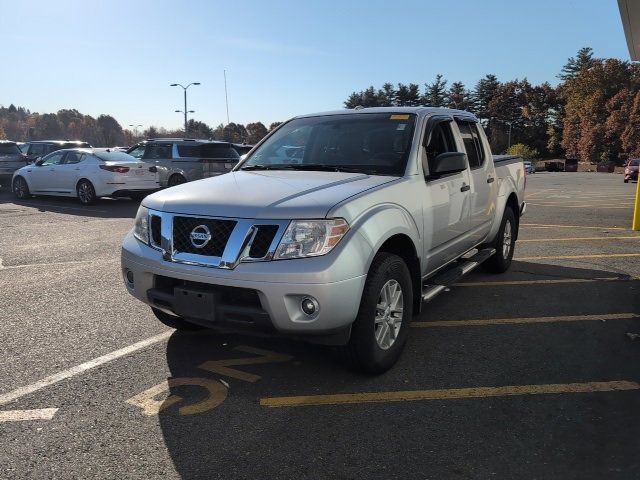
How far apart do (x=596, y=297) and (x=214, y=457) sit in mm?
4558

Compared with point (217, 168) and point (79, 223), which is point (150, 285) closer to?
point (79, 223)

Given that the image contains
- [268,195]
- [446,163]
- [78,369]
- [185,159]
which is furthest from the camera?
[185,159]

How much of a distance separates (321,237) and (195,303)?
908 mm

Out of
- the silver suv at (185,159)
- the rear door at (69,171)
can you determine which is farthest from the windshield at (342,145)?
the silver suv at (185,159)

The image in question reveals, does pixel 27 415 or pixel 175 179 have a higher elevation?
pixel 175 179

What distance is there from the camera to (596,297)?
573 centimetres

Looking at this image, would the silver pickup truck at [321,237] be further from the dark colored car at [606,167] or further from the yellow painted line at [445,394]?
the dark colored car at [606,167]

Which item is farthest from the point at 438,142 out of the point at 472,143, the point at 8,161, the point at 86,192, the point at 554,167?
the point at 554,167

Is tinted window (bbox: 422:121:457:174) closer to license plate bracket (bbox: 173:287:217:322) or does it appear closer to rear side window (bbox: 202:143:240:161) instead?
license plate bracket (bbox: 173:287:217:322)

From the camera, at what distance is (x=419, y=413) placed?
327 centimetres

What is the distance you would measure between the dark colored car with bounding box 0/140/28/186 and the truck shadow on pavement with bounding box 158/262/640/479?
660 inches

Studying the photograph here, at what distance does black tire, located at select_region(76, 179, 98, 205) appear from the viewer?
1408 centimetres

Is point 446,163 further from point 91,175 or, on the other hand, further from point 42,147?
point 42,147

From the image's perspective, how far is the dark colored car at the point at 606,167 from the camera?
7394 centimetres
